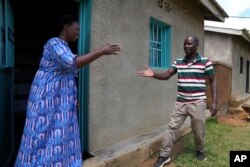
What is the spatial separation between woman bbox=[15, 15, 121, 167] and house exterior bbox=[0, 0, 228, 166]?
60cm

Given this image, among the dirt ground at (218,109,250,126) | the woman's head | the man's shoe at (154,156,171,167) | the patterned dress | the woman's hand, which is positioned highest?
the woman's head

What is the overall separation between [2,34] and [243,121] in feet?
28.0

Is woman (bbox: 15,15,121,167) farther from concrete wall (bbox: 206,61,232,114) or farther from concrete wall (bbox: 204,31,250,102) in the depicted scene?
concrete wall (bbox: 204,31,250,102)

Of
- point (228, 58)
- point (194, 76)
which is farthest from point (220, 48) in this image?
point (194, 76)

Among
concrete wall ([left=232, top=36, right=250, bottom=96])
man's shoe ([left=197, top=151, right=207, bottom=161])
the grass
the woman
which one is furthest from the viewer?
concrete wall ([left=232, top=36, right=250, bottom=96])

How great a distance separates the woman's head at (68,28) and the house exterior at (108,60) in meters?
0.74

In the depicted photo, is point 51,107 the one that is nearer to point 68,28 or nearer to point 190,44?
point 68,28

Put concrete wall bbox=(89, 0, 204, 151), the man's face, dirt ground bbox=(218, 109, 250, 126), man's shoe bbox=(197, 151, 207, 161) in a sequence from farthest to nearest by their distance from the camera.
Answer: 1. dirt ground bbox=(218, 109, 250, 126)
2. man's shoe bbox=(197, 151, 207, 161)
3. the man's face
4. concrete wall bbox=(89, 0, 204, 151)

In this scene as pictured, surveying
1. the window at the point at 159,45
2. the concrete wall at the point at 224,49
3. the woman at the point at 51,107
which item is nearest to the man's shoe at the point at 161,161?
the woman at the point at 51,107

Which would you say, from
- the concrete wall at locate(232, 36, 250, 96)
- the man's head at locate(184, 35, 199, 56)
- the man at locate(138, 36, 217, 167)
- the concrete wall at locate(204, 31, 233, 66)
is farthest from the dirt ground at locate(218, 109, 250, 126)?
the man's head at locate(184, 35, 199, 56)

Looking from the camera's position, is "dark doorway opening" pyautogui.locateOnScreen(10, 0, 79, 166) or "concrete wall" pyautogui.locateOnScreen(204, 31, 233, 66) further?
"concrete wall" pyautogui.locateOnScreen(204, 31, 233, 66)

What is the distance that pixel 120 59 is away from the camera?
5.16 meters

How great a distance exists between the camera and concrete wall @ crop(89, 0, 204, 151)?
15.2ft

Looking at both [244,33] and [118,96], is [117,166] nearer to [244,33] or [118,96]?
[118,96]
